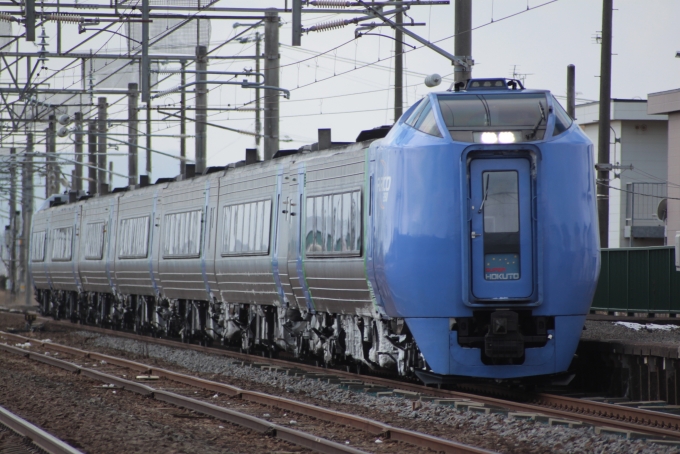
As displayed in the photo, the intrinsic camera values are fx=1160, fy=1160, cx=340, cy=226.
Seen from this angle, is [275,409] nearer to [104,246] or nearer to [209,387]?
[209,387]

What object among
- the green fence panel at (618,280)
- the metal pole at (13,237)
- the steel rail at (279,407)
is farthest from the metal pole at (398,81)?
the metal pole at (13,237)

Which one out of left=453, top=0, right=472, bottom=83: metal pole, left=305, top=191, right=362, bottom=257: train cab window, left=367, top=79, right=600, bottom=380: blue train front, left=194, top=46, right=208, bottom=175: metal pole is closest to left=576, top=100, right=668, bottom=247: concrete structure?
left=194, top=46, right=208, bottom=175: metal pole

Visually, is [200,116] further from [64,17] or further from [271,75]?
[64,17]

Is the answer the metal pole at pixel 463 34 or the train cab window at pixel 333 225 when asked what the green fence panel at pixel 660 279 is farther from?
the train cab window at pixel 333 225

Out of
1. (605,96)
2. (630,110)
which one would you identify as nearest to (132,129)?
(605,96)

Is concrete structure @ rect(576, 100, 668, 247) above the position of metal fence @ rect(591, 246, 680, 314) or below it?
above

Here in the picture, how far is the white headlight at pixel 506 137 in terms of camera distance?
12.5 meters

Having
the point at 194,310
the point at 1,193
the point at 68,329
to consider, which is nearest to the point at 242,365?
the point at 194,310

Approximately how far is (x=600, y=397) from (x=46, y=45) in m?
15.8

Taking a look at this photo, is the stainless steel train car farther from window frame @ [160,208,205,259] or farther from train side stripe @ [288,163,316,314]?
window frame @ [160,208,205,259]

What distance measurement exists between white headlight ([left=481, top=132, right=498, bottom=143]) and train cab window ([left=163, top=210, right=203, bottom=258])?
997 centimetres

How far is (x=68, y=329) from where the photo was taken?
103ft

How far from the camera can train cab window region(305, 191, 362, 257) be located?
14.2 m

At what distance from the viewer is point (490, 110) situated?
12.8 meters
